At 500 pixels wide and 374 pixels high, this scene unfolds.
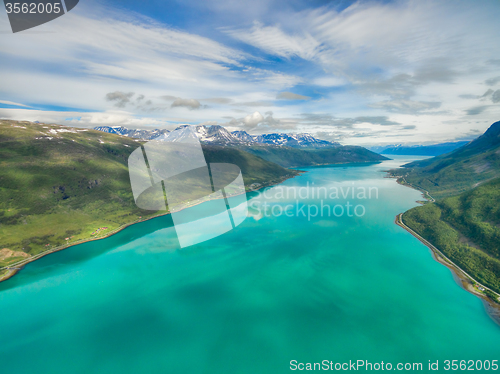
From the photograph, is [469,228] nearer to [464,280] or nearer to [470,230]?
[470,230]

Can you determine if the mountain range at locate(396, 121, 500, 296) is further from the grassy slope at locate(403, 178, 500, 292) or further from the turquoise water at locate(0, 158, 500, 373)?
the turquoise water at locate(0, 158, 500, 373)

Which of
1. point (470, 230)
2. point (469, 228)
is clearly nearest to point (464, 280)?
point (470, 230)

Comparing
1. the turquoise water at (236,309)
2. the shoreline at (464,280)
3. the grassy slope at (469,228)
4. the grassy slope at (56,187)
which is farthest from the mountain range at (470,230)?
the grassy slope at (56,187)

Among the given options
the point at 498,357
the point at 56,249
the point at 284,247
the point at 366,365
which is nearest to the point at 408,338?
the point at 366,365

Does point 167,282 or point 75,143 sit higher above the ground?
point 75,143

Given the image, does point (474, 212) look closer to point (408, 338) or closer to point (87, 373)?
point (408, 338)

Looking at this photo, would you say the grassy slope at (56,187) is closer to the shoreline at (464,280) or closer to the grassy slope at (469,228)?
the shoreline at (464,280)
